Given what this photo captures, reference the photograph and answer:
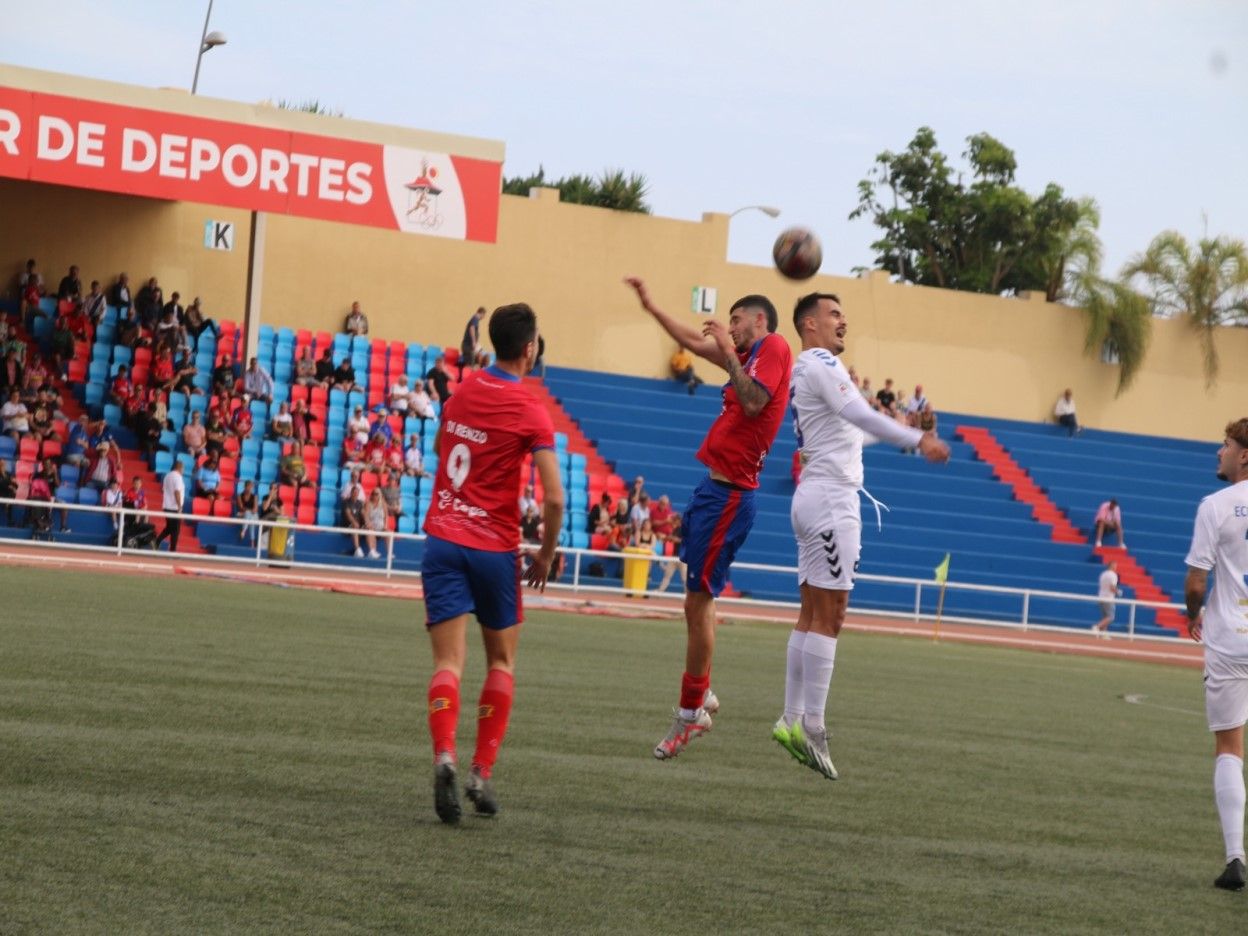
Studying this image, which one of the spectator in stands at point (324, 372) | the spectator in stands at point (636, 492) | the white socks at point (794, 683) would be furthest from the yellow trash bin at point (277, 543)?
the white socks at point (794, 683)

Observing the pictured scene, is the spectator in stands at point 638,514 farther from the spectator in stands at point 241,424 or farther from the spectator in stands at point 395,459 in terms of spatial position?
the spectator in stands at point 241,424

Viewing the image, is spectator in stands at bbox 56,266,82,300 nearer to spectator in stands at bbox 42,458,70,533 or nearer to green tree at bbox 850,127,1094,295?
spectator in stands at bbox 42,458,70,533

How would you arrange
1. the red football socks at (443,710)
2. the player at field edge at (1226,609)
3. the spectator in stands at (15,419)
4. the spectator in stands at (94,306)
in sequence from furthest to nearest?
the spectator in stands at (94,306), the spectator in stands at (15,419), the player at field edge at (1226,609), the red football socks at (443,710)

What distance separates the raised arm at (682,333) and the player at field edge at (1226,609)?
8.19 ft

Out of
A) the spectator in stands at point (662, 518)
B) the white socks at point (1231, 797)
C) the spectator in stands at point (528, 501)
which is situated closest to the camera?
the white socks at point (1231, 797)

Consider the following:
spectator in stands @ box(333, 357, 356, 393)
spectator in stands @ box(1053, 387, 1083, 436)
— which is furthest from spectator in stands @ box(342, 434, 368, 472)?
spectator in stands @ box(1053, 387, 1083, 436)

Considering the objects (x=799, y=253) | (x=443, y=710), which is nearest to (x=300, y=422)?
(x=799, y=253)

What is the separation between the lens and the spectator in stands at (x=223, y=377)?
2834 centimetres

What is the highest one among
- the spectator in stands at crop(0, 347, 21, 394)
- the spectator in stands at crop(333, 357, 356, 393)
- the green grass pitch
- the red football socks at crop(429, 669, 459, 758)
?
the spectator in stands at crop(333, 357, 356, 393)

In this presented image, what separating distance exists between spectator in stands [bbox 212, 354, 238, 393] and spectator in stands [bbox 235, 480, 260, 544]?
236 centimetres

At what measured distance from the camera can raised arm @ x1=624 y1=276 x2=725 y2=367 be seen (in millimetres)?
8695

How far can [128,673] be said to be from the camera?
34.6 feet

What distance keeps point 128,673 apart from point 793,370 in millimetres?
4617

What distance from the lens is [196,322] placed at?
2967cm
